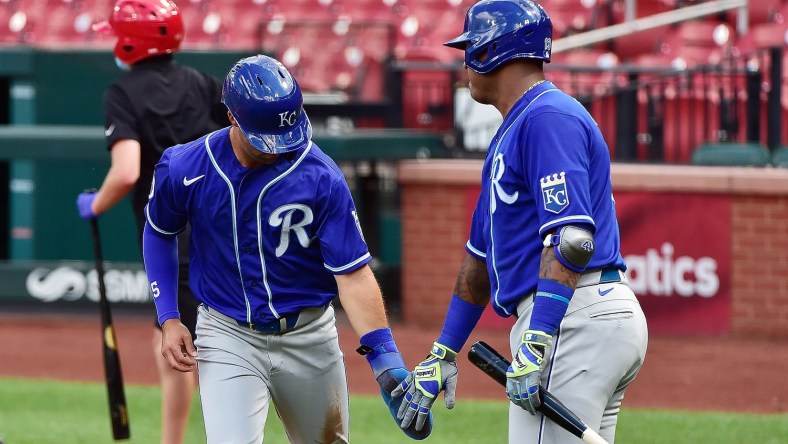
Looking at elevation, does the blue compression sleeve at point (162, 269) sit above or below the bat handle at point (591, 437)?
above

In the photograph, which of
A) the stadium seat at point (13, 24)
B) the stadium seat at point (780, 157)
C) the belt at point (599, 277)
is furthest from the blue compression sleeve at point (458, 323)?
the stadium seat at point (13, 24)

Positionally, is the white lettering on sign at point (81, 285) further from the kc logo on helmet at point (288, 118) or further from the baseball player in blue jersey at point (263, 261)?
the kc logo on helmet at point (288, 118)

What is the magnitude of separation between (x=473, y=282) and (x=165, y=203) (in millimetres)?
1038

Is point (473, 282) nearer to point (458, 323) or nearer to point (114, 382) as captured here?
point (458, 323)

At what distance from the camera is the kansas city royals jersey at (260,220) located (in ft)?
13.8

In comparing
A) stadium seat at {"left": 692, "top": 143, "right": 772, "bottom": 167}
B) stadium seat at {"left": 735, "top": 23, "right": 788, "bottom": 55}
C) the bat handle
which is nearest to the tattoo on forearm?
the bat handle

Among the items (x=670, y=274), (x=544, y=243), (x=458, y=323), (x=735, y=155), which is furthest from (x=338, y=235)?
(x=735, y=155)

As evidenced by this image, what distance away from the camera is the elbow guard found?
3531 millimetres

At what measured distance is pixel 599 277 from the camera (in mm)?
3754

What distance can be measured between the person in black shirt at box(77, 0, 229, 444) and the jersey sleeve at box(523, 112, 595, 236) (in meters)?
2.35

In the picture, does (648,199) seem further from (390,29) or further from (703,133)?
(390,29)

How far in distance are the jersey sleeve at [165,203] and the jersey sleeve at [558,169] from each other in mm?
1249

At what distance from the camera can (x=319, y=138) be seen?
9922mm

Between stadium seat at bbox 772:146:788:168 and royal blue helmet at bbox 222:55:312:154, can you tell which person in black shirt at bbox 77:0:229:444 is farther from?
stadium seat at bbox 772:146:788:168
